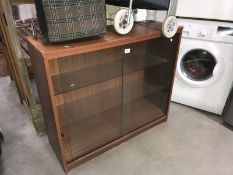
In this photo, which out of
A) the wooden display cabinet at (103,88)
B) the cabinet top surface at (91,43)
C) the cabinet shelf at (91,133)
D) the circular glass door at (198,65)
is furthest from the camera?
the circular glass door at (198,65)

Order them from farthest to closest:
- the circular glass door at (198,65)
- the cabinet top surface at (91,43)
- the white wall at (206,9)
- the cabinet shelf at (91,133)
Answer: the circular glass door at (198,65), the white wall at (206,9), the cabinet shelf at (91,133), the cabinet top surface at (91,43)

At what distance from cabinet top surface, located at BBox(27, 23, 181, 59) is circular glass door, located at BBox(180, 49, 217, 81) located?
72 cm

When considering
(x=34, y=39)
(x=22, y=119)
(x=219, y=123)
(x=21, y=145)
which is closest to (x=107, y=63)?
(x=34, y=39)

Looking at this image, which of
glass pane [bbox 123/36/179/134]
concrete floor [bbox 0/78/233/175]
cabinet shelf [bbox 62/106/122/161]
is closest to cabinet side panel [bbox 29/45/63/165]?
cabinet shelf [bbox 62/106/122/161]

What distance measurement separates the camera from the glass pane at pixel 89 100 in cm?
127

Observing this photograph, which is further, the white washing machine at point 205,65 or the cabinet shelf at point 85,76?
the white washing machine at point 205,65

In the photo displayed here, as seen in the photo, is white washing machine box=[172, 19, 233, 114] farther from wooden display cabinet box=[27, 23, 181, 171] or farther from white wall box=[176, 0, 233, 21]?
wooden display cabinet box=[27, 23, 181, 171]

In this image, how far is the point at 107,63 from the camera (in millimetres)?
1440

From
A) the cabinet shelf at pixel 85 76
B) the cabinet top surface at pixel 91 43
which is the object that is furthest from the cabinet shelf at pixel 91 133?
the cabinet top surface at pixel 91 43

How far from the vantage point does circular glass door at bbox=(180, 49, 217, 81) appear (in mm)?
1927

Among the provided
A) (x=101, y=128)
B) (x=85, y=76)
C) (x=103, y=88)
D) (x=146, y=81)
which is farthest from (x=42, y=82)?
(x=146, y=81)

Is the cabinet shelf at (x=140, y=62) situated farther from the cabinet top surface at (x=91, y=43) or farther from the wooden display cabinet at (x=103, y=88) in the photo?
the cabinet top surface at (x=91, y=43)

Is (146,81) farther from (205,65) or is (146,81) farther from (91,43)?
(91,43)

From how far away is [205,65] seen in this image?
198 centimetres
